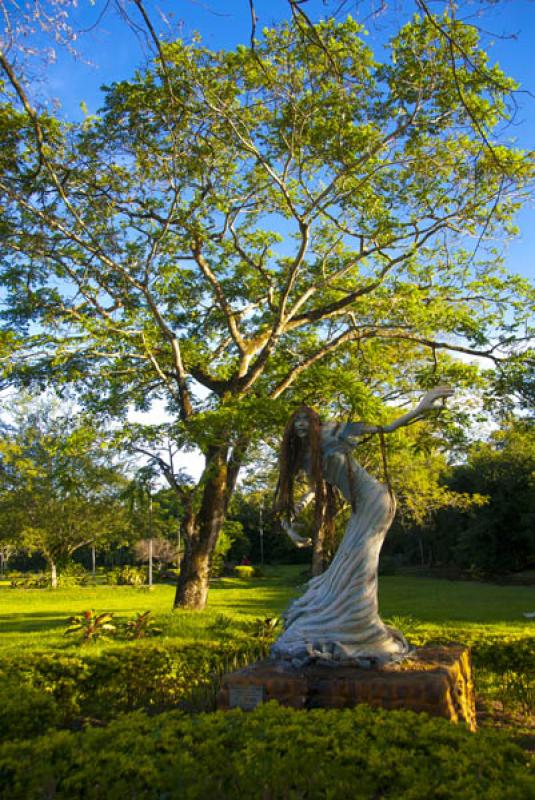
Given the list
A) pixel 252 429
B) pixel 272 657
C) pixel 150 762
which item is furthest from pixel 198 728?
pixel 252 429

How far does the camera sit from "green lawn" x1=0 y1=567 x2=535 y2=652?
941 cm

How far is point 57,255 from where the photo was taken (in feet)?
40.2

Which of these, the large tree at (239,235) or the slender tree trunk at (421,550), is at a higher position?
the large tree at (239,235)

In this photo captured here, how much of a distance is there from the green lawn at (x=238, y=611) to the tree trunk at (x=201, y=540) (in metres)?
0.47

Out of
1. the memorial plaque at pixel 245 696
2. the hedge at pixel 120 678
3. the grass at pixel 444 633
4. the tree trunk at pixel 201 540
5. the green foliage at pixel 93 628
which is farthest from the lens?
the tree trunk at pixel 201 540

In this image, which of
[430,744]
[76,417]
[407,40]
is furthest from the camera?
[76,417]

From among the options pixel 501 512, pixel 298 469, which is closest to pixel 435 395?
pixel 298 469

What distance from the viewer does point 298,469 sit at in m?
6.14

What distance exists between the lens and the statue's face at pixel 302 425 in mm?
5973

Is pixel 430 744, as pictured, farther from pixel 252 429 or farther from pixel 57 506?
pixel 57 506

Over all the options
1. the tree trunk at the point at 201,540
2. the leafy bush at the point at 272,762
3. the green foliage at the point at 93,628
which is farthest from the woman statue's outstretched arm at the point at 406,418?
the tree trunk at the point at 201,540

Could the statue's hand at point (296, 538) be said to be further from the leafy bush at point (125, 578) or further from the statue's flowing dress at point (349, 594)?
the leafy bush at point (125, 578)

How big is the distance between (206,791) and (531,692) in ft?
18.4

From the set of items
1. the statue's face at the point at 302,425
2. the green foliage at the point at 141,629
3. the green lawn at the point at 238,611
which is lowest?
the green lawn at the point at 238,611
